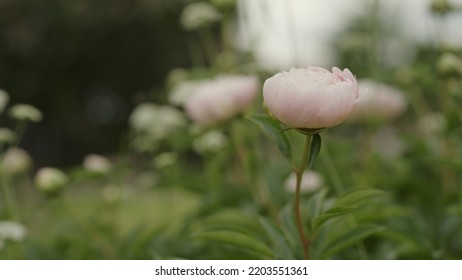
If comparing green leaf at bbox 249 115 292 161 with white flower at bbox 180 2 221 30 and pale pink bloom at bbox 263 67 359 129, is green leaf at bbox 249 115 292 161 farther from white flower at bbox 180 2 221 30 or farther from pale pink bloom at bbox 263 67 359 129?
white flower at bbox 180 2 221 30

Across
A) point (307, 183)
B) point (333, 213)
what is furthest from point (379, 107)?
point (333, 213)

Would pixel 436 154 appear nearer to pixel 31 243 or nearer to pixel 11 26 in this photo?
pixel 31 243

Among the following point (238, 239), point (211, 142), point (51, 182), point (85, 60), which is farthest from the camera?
point (85, 60)

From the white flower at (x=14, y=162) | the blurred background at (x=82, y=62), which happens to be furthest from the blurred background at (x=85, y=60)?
the white flower at (x=14, y=162)

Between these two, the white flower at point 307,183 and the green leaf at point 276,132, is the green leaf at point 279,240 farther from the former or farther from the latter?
the white flower at point 307,183

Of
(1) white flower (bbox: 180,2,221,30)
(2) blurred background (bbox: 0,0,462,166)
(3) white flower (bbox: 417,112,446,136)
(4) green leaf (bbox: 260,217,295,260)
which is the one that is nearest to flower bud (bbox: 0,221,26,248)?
(4) green leaf (bbox: 260,217,295,260)

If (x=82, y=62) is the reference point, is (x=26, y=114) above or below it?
below

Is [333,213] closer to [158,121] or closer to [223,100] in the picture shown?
[223,100]
